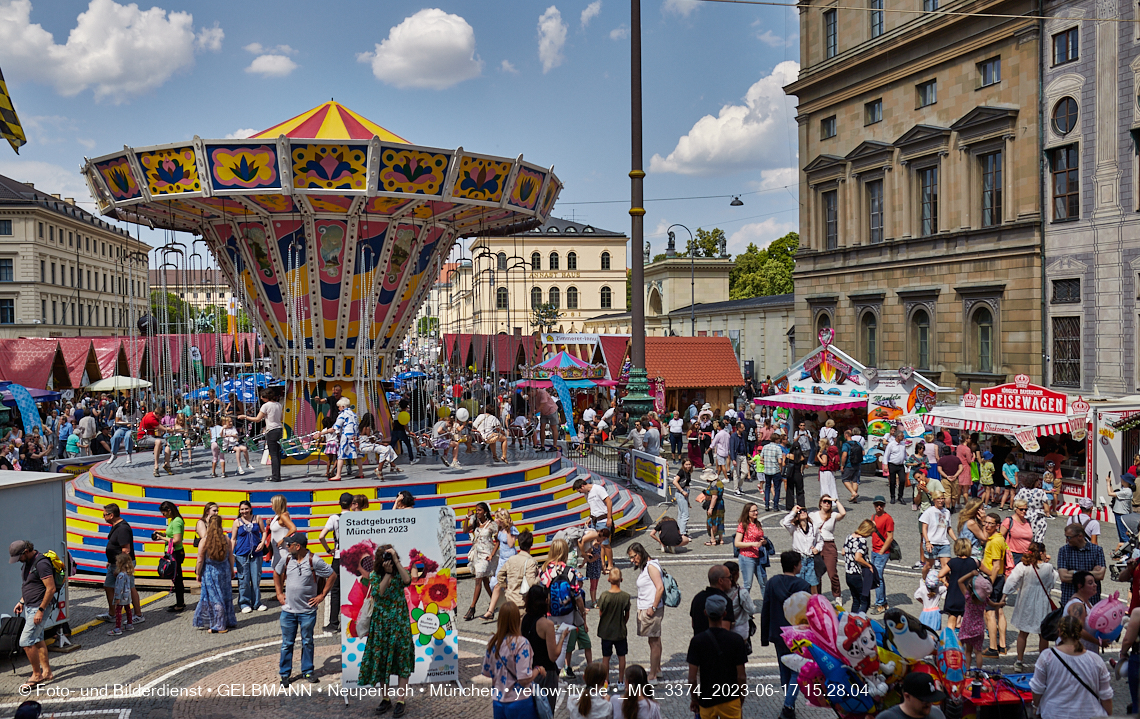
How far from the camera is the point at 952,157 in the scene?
91.7 ft

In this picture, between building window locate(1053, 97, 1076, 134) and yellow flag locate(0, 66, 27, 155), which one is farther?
building window locate(1053, 97, 1076, 134)

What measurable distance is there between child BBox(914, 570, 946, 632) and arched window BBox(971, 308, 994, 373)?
2105 cm

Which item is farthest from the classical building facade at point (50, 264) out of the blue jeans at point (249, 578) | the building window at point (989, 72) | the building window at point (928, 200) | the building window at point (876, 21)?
the blue jeans at point (249, 578)

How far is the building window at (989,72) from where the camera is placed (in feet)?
86.9

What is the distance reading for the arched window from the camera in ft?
89.9

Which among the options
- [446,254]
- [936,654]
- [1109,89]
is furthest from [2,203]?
[936,654]

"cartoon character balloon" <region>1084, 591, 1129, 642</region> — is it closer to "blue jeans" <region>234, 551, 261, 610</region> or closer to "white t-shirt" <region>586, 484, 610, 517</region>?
"white t-shirt" <region>586, 484, 610, 517</region>

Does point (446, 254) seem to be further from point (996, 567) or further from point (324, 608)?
point (996, 567)

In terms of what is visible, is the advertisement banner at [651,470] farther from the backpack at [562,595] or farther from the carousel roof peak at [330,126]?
the backpack at [562,595]

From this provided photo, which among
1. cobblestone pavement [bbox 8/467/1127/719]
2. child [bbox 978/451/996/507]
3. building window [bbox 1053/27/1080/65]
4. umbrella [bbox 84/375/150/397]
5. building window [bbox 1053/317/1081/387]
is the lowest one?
cobblestone pavement [bbox 8/467/1127/719]

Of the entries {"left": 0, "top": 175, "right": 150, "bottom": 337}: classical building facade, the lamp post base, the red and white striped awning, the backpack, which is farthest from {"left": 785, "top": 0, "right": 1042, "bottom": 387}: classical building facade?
{"left": 0, "top": 175, "right": 150, "bottom": 337}: classical building facade

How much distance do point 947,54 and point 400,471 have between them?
2303 cm

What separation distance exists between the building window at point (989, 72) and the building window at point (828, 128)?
6.68 m

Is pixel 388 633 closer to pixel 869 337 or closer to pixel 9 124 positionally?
pixel 9 124
